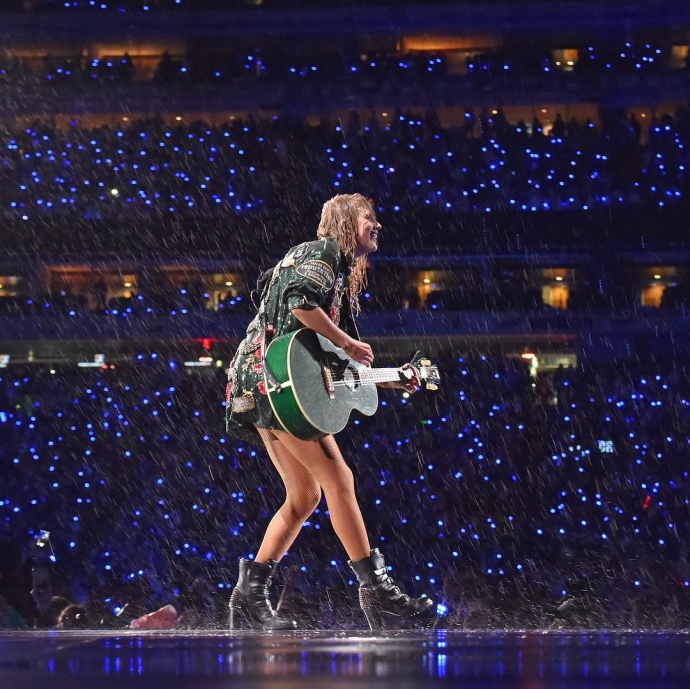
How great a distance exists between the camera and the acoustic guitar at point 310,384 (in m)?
2.88

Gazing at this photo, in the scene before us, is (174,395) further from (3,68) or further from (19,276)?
(3,68)

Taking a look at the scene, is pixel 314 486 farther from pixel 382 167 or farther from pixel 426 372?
pixel 382 167

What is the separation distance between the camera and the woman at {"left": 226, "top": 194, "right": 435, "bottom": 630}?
293 cm

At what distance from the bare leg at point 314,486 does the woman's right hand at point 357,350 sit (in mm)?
261

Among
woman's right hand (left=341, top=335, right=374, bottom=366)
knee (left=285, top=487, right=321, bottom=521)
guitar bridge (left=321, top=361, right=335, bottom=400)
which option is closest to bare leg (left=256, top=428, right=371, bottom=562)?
knee (left=285, top=487, right=321, bottom=521)

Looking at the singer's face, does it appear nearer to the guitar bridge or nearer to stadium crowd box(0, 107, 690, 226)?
the guitar bridge

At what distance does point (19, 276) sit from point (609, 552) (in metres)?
9.15

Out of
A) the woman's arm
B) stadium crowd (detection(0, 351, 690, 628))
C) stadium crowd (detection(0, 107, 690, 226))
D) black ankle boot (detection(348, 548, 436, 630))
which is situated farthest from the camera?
stadium crowd (detection(0, 107, 690, 226))

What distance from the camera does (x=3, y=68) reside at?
1348 cm

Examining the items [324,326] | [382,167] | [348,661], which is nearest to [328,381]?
[324,326]

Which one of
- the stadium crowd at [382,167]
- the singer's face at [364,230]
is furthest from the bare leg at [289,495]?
the stadium crowd at [382,167]

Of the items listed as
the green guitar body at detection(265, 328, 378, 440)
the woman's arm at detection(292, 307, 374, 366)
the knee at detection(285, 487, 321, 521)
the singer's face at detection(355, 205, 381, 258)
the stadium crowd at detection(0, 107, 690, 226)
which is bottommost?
the knee at detection(285, 487, 321, 521)

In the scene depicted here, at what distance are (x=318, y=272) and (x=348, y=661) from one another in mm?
1294

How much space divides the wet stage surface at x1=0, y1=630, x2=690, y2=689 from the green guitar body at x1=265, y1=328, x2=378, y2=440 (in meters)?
0.64
